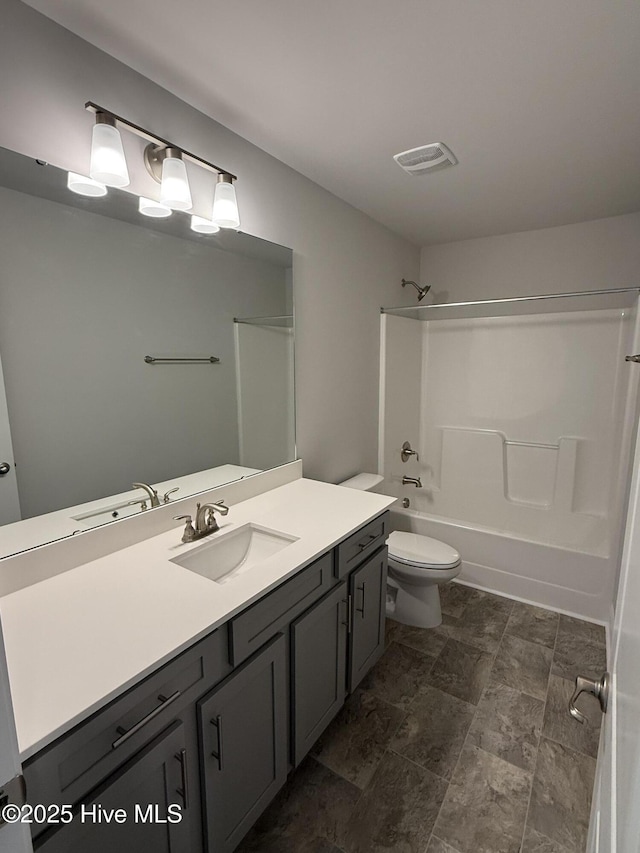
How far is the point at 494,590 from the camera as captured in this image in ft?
9.20

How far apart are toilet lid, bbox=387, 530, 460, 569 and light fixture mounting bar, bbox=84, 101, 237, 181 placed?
1996mm

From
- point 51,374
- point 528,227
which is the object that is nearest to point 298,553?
point 51,374

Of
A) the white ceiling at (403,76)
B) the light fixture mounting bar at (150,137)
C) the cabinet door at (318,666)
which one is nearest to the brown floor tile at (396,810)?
the cabinet door at (318,666)

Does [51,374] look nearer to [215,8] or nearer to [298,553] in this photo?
[298,553]

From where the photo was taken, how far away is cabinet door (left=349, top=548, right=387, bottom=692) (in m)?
1.71

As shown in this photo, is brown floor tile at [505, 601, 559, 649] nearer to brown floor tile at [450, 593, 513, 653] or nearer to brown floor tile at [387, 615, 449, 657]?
brown floor tile at [450, 593, 513, 653]

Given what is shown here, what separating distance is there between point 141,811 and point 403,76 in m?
2.17

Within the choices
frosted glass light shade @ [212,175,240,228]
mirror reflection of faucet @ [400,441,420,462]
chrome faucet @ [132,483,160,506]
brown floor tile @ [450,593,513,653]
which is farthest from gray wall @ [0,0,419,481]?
brown floor tile @ [450,593,513,653]

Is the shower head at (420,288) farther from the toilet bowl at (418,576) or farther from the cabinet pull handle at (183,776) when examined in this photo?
the cabinet pull handle at (183,776)

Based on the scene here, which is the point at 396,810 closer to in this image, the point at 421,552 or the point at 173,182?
the point at 421,552

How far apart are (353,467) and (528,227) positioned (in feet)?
6.71

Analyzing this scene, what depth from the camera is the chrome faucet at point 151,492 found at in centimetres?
146

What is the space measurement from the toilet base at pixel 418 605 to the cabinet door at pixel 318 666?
0.84 m

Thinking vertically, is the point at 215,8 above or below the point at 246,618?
above
